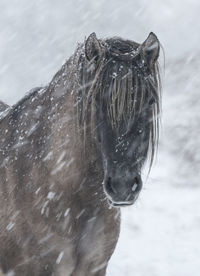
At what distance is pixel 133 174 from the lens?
274cm

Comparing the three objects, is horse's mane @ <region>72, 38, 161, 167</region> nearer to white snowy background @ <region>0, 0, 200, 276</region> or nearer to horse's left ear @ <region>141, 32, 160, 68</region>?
horse's left ear @ <region>141, 32, 160, 68</region>

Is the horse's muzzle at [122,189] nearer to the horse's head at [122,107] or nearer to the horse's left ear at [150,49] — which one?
the horse's head at [122,107]

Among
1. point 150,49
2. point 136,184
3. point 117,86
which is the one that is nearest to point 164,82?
point 150,49

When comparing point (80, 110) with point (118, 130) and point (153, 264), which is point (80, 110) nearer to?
point (118, 130)

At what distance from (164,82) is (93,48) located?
12.4 m

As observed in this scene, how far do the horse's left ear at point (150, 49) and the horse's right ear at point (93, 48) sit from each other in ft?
0.82

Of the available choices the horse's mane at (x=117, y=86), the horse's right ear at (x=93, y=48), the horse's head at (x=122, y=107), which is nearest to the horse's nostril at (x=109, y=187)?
the horse's head at (x=122, y=107)

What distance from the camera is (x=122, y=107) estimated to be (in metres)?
2.80

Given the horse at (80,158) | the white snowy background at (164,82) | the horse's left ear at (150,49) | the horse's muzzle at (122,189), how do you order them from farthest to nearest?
the white snowy background at (164,82)
the horse's left ear at (150,49)
the horse at (80,158)
the horse's muzzle at (122,189)

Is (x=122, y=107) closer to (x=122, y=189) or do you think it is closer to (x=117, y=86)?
(x=117, y=86)

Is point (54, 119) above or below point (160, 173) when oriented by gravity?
above

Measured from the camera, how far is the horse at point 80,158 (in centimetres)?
283

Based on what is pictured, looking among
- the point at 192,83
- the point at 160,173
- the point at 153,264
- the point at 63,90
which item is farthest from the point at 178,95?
the point at 63,90

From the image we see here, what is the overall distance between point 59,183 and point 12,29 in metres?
20.6
